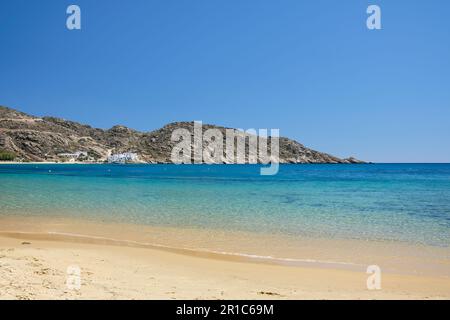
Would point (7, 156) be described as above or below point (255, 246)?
above

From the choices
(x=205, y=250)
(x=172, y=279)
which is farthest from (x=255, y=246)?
(x=172, y=279)

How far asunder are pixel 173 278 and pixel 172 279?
0.13 meters

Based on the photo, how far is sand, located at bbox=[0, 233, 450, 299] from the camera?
257 inches

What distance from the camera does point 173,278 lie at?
7.97 m

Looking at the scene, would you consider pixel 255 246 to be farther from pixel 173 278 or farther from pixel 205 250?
pixel 173 278

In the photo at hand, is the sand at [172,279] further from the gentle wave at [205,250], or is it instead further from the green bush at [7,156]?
the green bush at [7,156]

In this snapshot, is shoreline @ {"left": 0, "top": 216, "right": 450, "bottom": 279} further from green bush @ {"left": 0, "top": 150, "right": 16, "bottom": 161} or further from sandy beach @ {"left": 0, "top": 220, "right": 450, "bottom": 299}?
green bush @ {"left": 0, "top": 150, "right": 16, "bottom": 161}

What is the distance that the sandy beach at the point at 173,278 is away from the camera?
6.54 m

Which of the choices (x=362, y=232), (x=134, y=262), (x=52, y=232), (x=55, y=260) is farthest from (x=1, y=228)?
(x=362, y=232)

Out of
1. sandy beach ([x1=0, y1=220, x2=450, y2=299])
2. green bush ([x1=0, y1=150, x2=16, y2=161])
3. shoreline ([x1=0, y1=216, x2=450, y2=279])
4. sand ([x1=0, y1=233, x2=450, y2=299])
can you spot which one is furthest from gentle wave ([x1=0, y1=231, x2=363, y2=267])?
green bush ([x1=0, y1=150, x2=16, y2=161])

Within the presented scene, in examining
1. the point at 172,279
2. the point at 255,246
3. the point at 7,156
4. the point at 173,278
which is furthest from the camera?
the point at 7,156

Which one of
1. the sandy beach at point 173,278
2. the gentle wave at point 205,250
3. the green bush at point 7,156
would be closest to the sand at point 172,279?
the sandy beach at point 173,278

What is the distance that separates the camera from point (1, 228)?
14836 mm
